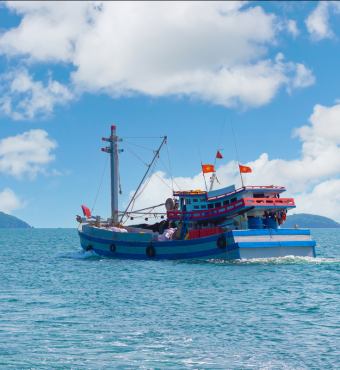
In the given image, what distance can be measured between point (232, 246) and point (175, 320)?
16873 millimetres

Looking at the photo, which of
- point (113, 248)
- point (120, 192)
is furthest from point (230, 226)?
point (120, 192)

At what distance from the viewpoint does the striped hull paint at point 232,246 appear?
3219 cm

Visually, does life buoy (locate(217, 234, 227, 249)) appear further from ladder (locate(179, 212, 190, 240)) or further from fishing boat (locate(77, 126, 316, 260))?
ladder (locate(179, 212, 190, 240))

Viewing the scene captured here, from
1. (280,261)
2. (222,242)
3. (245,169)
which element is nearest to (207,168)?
(245,169)

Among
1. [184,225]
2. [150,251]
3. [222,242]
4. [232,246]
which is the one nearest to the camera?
[232,246]

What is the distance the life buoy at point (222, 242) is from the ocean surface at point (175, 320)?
4432 mm

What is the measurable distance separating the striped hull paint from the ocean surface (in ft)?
12.0

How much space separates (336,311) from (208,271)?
12.5 meters

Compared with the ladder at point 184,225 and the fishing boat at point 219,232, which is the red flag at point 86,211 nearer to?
the fishing boat at point 219,232

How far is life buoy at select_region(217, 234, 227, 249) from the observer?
32688 millimetres

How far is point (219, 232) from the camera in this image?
33531 millimetres

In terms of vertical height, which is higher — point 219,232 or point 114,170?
point 114,170

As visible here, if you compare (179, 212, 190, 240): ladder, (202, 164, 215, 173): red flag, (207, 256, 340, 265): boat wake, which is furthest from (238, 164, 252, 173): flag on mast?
(207, 256, 340, 265): boat wake

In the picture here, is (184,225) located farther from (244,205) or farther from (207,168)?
(244,205)
